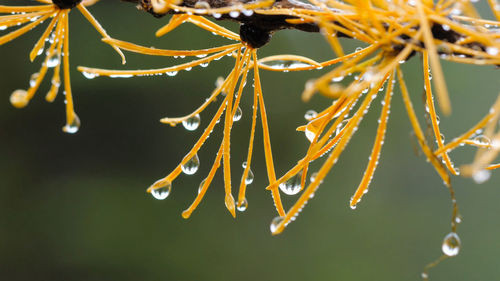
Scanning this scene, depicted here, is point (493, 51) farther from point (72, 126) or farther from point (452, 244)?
point (72, 126)

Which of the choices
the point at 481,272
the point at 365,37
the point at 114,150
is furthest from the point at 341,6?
the point at 481,272

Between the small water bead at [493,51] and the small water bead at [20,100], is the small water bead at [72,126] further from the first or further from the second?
the small water bead at [493,51]

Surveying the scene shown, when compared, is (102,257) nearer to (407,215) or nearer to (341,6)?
(407,215)

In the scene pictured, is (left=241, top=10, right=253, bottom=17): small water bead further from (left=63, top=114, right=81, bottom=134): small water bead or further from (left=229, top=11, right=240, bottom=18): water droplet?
(left=63, top=114, right=81, bottom=134): small water bead

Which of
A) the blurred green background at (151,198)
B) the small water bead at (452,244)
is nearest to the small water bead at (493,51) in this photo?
the small water bead at (452,244)

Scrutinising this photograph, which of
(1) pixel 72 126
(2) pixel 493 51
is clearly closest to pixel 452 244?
(2) pixel 493 51

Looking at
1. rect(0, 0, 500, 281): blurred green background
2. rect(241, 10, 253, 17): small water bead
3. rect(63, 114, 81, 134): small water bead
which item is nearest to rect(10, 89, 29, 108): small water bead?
rect(63, 114, 81, 134): small water bead

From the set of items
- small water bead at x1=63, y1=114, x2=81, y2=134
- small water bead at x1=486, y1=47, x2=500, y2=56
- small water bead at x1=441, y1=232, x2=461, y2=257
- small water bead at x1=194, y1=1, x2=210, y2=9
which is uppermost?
small water bead at x1=63, y1=114, x2=81, y2=134

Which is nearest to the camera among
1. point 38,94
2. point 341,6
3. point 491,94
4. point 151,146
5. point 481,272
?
point 341,6
